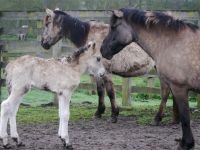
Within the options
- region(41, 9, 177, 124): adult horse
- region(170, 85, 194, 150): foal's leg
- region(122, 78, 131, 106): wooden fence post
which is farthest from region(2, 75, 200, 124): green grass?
region(170, 85, 194, 150): foal's leg

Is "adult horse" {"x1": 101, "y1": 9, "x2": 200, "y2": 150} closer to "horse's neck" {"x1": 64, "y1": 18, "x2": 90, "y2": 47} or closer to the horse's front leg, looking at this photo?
the horse's front leg

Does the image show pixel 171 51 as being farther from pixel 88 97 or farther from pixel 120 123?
pixel 88 97

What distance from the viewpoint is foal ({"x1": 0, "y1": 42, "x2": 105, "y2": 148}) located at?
6434mm

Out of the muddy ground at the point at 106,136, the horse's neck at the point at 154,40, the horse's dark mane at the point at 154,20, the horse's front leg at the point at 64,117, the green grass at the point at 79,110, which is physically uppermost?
the horse's dark mane at the point at 154,20

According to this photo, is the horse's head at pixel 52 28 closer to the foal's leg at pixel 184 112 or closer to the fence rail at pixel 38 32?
the fence rail at pixel 38 32

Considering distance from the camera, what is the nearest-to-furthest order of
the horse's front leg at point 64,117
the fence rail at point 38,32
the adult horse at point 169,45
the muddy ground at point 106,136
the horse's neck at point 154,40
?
the adult horse at point 169,45 < the horse's front leg at point 64,117 < the horse's neck at point 154,40 < the muddy ground at point 106,136 < the fence rail at point 38,32

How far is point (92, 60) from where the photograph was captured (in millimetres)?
6910

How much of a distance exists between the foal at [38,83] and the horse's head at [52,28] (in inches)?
104

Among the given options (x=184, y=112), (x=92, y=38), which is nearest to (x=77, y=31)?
(x=92, y=38)

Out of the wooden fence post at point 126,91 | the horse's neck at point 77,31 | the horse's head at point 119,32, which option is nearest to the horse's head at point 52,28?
the horse's neck at point 77,31

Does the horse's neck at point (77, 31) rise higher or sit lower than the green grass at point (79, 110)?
higher

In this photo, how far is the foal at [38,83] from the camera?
6.43 m

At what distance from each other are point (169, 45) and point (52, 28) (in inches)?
134

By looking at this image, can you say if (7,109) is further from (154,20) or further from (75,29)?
(75,29)
